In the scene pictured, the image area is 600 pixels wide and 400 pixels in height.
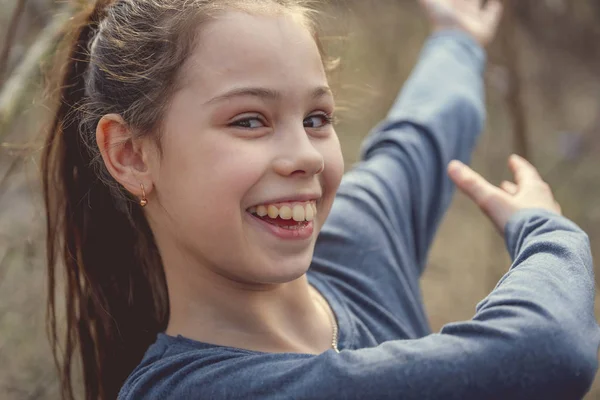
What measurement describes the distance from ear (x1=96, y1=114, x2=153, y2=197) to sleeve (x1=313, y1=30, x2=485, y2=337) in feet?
1.35

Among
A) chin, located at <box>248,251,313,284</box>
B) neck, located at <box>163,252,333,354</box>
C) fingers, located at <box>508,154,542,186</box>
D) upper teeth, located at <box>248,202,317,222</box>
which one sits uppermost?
upper teeth, located at <box>248,202,317,222</box>

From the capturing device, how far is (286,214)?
49.2 inches

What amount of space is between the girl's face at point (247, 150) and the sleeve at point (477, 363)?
7.0 inches

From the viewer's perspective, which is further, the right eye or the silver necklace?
the silver necklace

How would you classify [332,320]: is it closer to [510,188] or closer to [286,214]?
[286,214]

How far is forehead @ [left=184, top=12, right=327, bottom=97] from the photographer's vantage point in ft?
4.04

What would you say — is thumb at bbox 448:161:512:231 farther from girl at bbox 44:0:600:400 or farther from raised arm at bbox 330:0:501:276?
raised arm at bbox 330:0:501:276

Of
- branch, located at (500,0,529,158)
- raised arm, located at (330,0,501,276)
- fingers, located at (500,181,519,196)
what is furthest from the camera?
branch, located at (500,0,529,158)

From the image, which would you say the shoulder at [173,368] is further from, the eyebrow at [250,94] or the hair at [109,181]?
the eyebrow at [250,94]

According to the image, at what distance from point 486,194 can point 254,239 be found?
494mm

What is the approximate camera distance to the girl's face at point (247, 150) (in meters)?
1.22

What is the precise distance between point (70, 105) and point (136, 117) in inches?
8.7

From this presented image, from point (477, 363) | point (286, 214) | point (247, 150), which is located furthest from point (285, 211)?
point (477, 363)

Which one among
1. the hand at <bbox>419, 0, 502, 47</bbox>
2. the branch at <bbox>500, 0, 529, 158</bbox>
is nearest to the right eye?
the hand at <bbox>419, 0, 502, 47</bbox>
